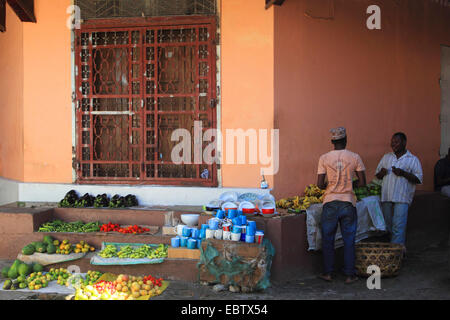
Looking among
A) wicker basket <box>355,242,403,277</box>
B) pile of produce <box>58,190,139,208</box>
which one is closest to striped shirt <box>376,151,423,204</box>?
wicker basket <box>355,242,403,277</box>

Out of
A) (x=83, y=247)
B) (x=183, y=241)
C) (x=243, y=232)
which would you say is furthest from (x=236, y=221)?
(x=83, y=247)

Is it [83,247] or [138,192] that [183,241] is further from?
[138,192]

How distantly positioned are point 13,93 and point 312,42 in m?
4.96

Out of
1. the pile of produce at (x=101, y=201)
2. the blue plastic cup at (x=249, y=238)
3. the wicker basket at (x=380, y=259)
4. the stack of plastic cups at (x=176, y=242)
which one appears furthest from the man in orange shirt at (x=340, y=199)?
the pile of produce at (x=101, y=201)

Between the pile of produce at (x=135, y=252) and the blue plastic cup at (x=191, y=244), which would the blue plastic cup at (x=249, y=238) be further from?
the pile of produce at (x=135, y=252)

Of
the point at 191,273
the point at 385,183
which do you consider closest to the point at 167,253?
the point at 191,273

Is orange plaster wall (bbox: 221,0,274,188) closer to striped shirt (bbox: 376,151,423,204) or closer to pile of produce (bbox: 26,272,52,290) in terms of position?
striped shirt (bbox: 376,151,423,204)

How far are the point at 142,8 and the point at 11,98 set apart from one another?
2.71 metres

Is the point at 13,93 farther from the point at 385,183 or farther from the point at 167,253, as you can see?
the point at 385,183

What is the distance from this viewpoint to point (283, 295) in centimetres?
528

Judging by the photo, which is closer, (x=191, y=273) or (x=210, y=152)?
(x=191, y=273)

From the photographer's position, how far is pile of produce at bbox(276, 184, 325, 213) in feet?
20.1

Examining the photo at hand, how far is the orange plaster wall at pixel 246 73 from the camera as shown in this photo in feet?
22.3

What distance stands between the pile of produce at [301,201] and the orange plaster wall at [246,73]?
0.55 meters
